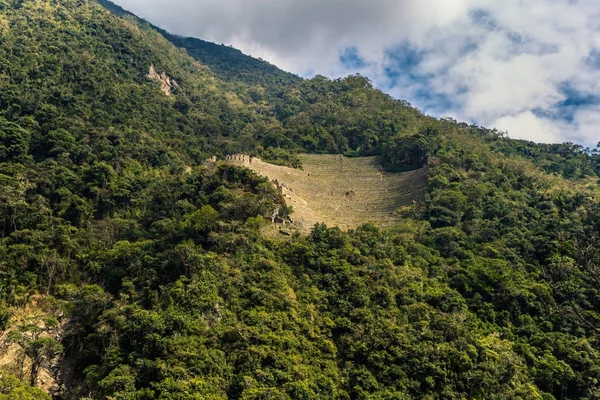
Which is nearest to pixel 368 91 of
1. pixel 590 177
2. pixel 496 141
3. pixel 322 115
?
pixel 322 115

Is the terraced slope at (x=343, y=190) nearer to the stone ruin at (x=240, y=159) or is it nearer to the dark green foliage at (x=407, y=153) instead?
the stone ruin at (x=240, y=159)

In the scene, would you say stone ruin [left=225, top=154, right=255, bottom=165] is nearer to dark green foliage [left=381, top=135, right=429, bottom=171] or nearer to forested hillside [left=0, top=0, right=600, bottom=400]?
forested hillside [left=0, top=0, right=600, bottom=400]

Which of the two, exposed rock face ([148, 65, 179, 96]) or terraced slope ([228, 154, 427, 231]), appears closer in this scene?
terraced slope ([228, 154, 427, 231])

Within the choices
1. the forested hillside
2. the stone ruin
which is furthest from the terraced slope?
the forested hillside

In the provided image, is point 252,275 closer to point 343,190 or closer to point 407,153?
point 343,190

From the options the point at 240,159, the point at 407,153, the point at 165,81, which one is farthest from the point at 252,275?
the point at 165,81

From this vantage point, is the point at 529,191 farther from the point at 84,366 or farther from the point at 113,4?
the point at 113,4

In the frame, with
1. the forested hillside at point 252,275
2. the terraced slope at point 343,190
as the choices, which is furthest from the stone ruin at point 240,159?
the forested hillside at point 252,275
